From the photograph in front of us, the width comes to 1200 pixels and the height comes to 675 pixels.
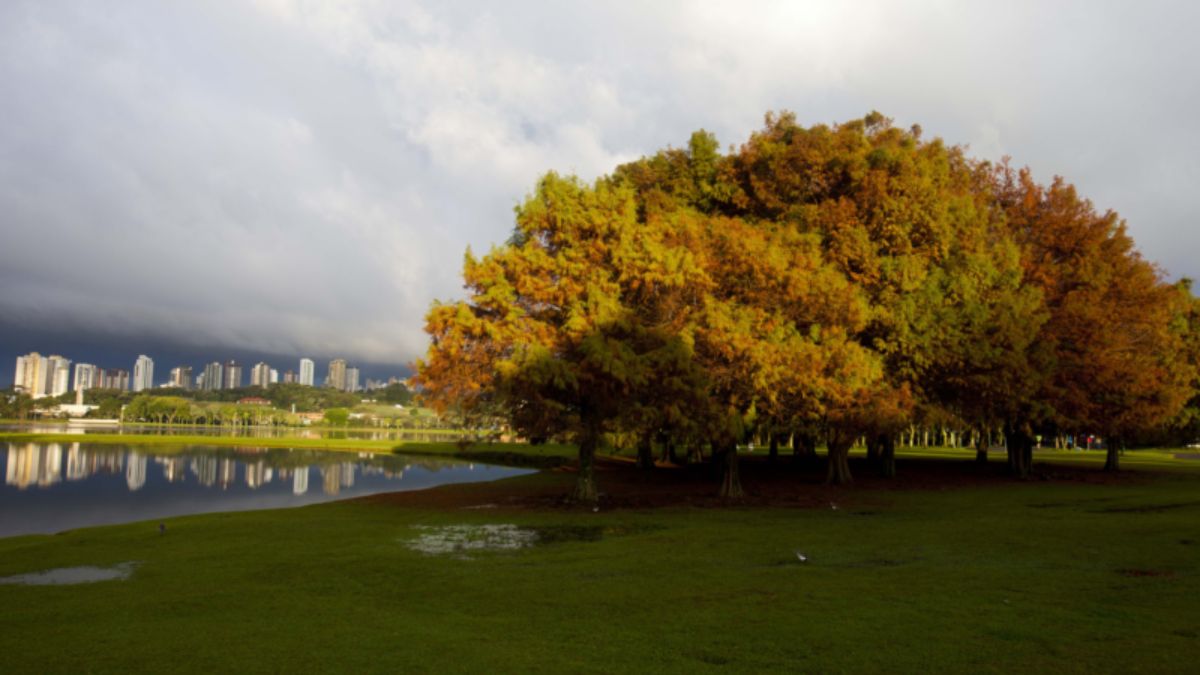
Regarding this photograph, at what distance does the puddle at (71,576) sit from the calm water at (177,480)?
489 inches

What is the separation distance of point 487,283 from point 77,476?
1307 inches

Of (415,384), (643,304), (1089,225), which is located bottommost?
(415,384)

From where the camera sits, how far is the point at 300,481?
44.8m

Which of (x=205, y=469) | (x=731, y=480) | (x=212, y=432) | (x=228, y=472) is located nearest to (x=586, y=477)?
(x=731, y=480)

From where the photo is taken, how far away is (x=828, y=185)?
3381 centimetres

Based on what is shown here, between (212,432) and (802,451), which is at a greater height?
(802,451)

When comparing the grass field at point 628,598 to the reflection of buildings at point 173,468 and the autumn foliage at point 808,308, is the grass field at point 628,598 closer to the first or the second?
the autumn foliage at point 808,308

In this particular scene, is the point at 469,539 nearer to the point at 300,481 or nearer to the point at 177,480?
the point at 300,481

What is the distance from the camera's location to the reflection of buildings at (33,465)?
1598 inches

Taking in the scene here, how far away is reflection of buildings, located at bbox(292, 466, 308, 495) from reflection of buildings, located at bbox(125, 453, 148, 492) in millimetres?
7559

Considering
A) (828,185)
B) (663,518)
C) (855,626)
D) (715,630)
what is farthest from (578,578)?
(828,185)

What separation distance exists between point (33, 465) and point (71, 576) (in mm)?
45225

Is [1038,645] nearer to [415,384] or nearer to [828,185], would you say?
[415,384]

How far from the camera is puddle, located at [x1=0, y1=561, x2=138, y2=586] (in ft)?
44.3
